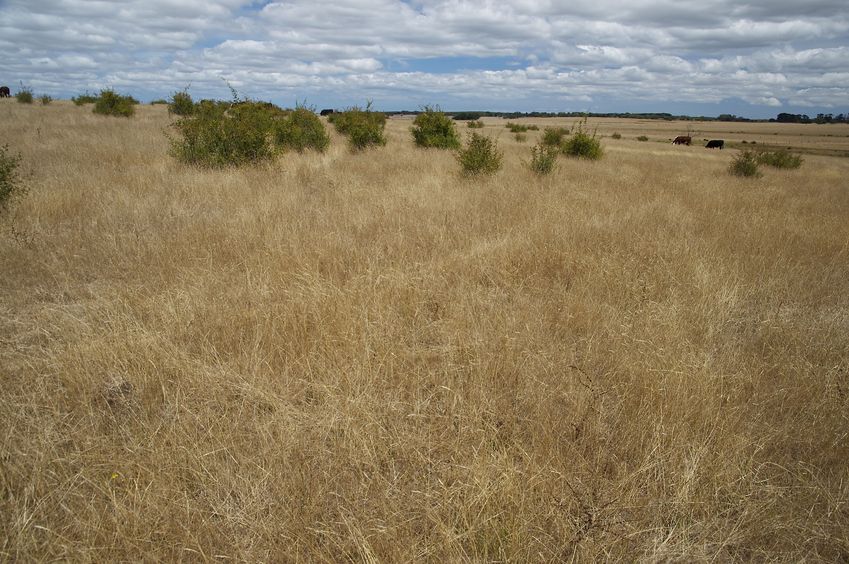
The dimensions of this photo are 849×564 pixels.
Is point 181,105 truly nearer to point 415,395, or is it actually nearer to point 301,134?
point 301,134

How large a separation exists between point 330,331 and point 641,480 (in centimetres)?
233

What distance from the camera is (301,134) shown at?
15.0 m

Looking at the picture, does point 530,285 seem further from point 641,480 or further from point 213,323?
point 213,323

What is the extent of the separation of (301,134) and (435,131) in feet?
18.7

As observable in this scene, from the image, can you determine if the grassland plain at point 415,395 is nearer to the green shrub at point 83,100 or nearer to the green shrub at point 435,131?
the green shrub at point 435,131

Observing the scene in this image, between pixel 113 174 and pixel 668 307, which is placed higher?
pixel 113 174

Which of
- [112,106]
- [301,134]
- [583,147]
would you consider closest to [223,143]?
[301,134]

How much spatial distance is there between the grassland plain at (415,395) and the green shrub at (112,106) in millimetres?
24514

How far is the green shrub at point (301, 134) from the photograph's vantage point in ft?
48.4

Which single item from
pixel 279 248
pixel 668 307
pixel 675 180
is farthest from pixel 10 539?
pixel 675 180

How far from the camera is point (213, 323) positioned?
134 inches

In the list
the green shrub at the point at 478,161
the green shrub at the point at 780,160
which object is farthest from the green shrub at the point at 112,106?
the green shrub at the point at 780,160

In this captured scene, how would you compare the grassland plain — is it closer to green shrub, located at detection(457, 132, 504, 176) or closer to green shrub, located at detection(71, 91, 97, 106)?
green shrub, located at detection(457, 132, 504, 176)

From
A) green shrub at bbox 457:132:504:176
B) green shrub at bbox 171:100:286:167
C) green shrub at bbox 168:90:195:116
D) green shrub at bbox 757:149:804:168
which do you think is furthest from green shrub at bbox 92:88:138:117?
green shrub at bbox 757:149:804:168
